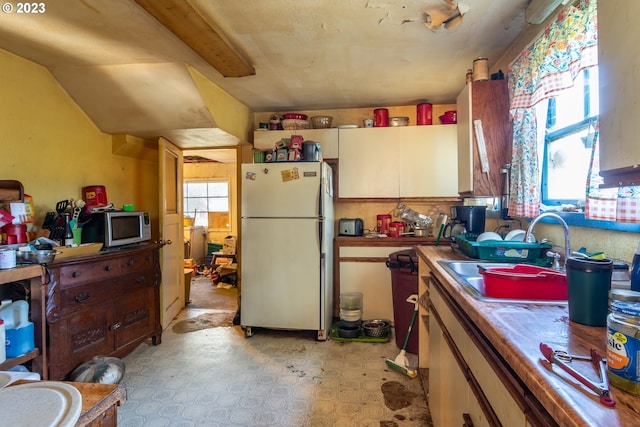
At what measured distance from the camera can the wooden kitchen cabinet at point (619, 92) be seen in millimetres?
763

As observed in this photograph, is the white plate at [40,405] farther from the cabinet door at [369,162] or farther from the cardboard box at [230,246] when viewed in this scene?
the cardboard box at [230,246]

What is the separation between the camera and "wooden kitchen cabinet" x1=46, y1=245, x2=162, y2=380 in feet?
6.68

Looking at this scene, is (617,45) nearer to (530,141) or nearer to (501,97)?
(530,141)

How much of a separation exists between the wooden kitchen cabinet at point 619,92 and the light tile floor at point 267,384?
65.1 inches

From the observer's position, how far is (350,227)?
136 inches

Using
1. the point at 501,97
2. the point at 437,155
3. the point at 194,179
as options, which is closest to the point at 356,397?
the point at 501,97

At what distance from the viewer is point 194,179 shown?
22.4ft

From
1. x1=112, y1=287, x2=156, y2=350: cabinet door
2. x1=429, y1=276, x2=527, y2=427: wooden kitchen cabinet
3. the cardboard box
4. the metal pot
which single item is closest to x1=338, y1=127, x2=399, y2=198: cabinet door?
x1=429, y1=276, x2=527, y2=427: wooden kitchen cabinet

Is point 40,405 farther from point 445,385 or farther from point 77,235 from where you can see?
point 77,235

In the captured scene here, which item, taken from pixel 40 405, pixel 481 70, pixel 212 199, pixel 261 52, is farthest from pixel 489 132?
pixel 212 199

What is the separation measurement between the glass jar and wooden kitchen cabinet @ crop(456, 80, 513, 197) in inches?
64.7

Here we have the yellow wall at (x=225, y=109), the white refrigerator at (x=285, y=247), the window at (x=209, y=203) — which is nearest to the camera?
the yellow wall at (x=225, y=109)

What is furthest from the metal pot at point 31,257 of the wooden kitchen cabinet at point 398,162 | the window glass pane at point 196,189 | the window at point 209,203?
the window glass pane at point 196,189

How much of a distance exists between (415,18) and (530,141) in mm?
934
